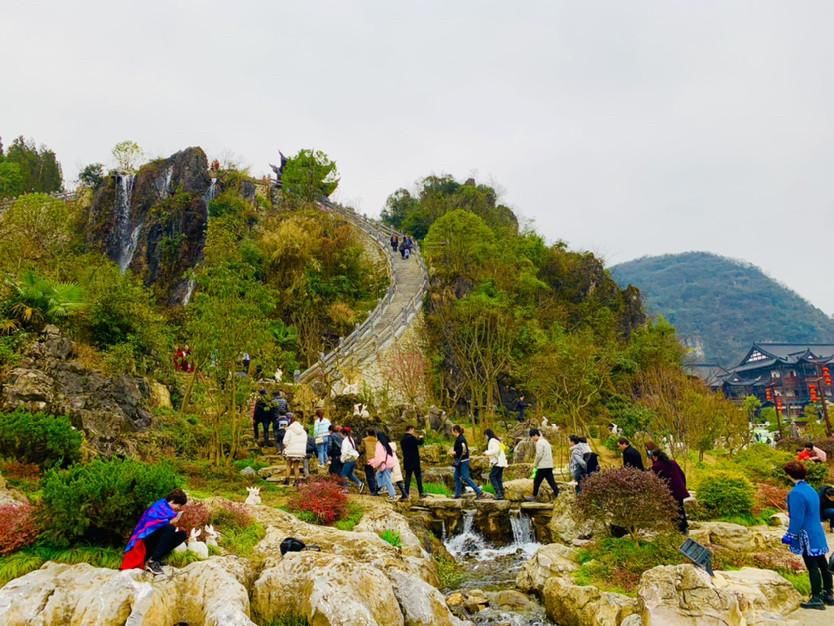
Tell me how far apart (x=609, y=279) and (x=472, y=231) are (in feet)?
37.0

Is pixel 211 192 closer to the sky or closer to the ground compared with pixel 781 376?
closer to the sky

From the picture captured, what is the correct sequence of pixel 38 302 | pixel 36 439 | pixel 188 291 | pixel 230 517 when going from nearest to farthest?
pixel 230 517 < pixel 36 439 < pixel 38 302 < pixel 188 291

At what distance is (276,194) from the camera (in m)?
42.8

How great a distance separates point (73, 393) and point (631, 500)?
37.8 ft

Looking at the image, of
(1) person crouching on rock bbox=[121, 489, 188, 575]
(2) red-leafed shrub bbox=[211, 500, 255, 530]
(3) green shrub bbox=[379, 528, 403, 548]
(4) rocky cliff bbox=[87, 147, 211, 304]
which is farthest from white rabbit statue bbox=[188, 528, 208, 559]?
(4) rocky cliff bbox=[87, 147, 211, 304]

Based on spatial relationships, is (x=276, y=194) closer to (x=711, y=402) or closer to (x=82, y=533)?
(x=711, y=402)

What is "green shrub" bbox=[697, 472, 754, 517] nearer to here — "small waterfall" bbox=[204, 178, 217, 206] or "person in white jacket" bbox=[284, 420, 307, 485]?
"person in white jacket" bbox=[284, 420, 307, 485]

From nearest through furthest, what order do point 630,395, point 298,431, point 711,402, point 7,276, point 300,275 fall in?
point 298,431, point 7,276, point 711,402, point 630,395, point 300,275

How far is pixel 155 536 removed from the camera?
7324mm

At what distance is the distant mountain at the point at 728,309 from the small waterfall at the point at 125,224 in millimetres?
85349

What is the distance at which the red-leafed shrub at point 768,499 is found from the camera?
13.1 metres

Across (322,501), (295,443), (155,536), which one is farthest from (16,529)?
(295,443)

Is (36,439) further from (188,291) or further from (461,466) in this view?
(188,291)

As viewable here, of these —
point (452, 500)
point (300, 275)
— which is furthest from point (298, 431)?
point (300, 275)
